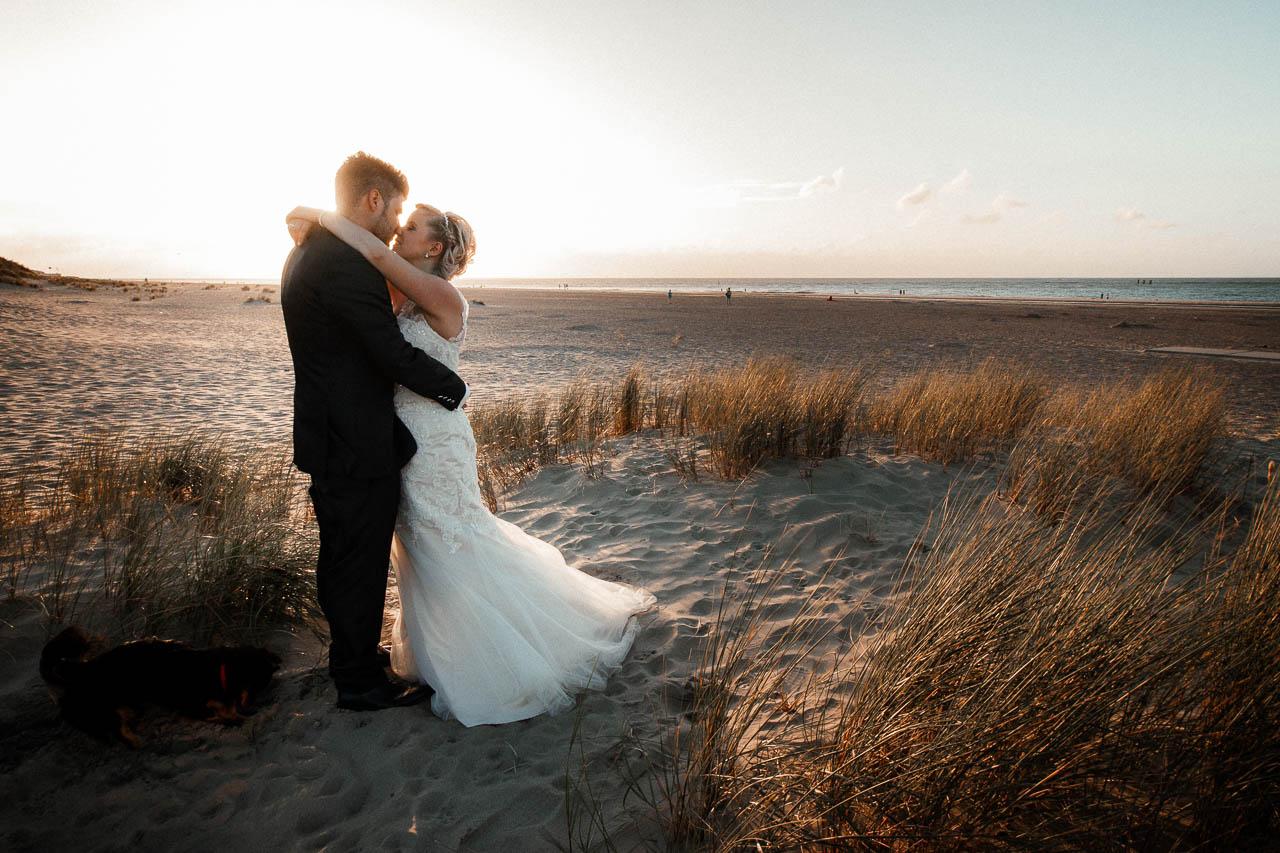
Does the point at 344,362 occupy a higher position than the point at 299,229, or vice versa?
the point at 299,229

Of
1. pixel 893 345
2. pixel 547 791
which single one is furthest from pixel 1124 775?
pixel 893 345

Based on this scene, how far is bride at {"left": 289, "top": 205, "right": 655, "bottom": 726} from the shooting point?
8.37 ft

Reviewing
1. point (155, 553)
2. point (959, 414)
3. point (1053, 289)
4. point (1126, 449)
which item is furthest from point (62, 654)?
point (1053, 289)

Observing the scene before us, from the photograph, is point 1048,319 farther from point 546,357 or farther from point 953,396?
point 953,396

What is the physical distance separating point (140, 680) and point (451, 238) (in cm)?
217

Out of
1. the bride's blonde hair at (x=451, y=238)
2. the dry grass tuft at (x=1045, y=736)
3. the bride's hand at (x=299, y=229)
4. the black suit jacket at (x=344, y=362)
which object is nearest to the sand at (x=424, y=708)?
the dry grass tuft at (x=1045, y=736)

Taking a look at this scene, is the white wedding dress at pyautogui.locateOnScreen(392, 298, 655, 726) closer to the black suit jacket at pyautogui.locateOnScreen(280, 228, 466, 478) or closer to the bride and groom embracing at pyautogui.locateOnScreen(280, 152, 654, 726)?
the bride and groom embracing at pyautogui.locateOnScreen(280, 152, 654, 726)

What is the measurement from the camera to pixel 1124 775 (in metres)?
1.66

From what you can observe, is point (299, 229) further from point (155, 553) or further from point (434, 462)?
point (155, 553)

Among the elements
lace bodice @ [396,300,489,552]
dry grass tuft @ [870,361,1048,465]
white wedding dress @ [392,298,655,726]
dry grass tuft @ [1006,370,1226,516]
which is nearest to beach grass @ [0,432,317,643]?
white wedding dress @ [392,298,655,726]

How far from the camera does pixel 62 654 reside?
2.33m

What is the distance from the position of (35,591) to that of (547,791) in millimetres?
3084

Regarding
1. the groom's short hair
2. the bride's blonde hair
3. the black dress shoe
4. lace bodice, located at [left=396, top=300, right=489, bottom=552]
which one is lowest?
the black dress shoe

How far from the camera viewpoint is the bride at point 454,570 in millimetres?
2551
